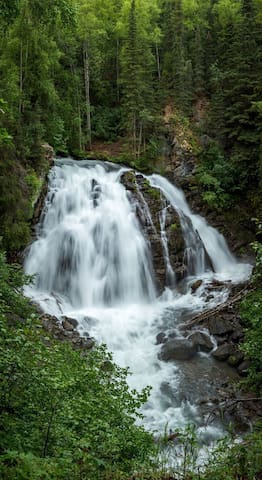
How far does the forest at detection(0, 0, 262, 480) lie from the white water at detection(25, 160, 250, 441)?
92 cm

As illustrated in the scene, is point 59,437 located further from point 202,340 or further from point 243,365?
point 202,340

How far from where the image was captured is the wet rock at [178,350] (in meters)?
9.71

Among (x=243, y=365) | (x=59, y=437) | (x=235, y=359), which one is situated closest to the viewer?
(x=59, y=437)

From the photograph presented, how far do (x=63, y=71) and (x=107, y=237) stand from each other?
15364 millimetres

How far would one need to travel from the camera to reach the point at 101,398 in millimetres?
4648

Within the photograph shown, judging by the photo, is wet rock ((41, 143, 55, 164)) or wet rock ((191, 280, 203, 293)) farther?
wet rock ((41, 143, 55, 164))

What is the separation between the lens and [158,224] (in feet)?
50.6

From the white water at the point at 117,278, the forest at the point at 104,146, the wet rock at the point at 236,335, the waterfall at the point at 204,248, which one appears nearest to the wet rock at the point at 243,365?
the white water at the point at 117,278

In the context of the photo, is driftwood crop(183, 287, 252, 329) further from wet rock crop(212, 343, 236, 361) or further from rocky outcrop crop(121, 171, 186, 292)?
rocky outcrop crop(121, 171, 186, 292)

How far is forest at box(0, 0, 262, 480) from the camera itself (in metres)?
3.55

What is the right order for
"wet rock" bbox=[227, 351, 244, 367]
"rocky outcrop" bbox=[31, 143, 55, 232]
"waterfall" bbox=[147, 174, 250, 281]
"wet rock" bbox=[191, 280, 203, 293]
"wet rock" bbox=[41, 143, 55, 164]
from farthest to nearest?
"wet rock" bbox=[41, 143, 55, 164]
"waterfall" bbox=[147, 174, 250, 281]
"rocky outcrop" bbox=[31, 143, 55, 232]
"wet rock" bbox=[191, 280, 203, 293]
"wet rock" bbox=[227, 351, 244, 367]

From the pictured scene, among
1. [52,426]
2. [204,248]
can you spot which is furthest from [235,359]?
[52,426]

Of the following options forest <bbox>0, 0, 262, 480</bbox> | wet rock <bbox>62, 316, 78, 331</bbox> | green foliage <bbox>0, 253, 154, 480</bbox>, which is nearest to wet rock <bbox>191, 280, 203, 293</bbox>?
forest <bbox>0, 0, 262, 480</bbox>

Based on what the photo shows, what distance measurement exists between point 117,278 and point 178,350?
14.3 feet
